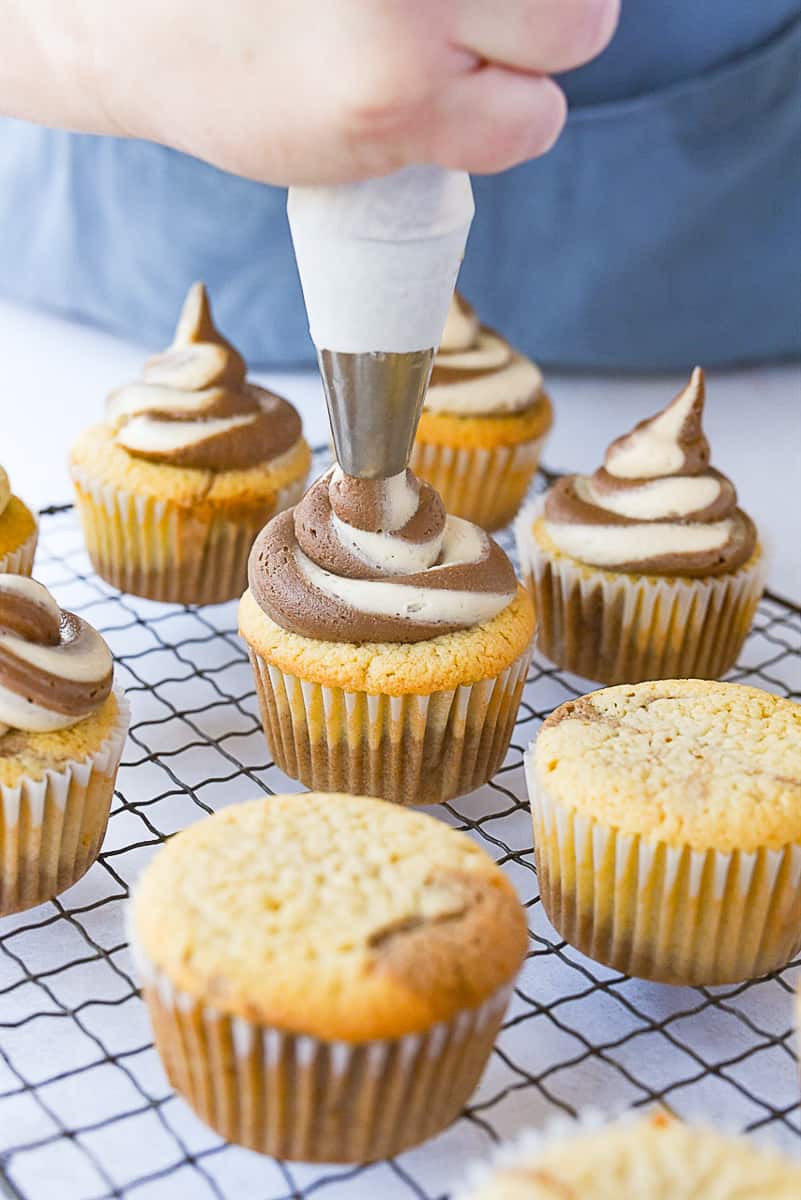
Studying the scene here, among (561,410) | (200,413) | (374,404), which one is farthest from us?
(561,410)

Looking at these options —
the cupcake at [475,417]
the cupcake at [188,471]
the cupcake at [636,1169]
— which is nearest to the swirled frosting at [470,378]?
the cupcake at [475,417]

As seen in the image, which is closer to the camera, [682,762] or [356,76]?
[356,76]

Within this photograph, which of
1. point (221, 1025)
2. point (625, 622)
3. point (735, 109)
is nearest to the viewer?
point (221, 1025)

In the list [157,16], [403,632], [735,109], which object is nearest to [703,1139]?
[403,632]

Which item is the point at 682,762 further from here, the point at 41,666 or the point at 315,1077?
the point at 41,666

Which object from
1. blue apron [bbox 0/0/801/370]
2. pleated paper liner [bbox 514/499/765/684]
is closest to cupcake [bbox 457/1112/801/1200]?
pleated paper liner [bbox 514/499/765/684]

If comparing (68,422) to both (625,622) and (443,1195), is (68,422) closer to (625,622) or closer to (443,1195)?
(625,622)

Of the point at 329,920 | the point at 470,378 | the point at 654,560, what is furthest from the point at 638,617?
the point at 329,920
